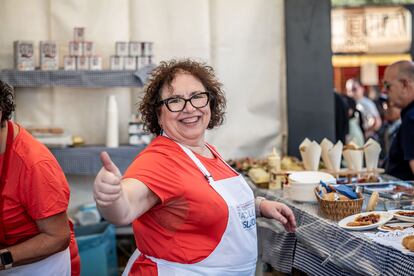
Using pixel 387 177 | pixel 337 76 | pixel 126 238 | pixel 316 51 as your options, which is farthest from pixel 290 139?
pixel 337 76

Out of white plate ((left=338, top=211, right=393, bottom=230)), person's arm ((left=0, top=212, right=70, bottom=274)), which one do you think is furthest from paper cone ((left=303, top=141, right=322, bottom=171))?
person's arm ((left=0, top=212, right=70, bottom=274))

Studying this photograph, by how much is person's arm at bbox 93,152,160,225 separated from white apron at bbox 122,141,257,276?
264mm

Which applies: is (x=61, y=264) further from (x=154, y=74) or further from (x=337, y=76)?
(x=337, y=76)

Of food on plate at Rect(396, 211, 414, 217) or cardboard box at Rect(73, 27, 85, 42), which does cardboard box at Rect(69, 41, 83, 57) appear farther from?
food on plate at Rect(396, 211, 414, 217)

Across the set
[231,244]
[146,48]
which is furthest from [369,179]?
[146,48]

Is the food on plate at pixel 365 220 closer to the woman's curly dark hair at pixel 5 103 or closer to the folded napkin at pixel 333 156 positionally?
the folded napkin at pixel 333 156

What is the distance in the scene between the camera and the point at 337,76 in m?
11.8

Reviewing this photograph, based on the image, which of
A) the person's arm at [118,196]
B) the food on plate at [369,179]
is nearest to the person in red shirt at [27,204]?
the person's arm at [118,196]

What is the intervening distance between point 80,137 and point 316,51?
6.78 feet

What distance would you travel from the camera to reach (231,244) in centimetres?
228

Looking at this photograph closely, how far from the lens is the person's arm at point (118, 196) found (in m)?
1.75

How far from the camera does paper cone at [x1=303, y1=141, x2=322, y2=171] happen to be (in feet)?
13.0

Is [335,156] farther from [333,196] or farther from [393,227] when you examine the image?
[393,227]

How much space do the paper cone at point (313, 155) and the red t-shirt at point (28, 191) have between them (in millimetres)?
1923
